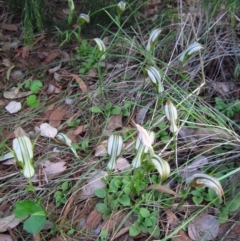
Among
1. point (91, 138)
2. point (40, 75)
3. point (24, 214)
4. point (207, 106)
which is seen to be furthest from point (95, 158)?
point (40, 75)

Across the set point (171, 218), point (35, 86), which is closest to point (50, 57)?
point (35, 86)

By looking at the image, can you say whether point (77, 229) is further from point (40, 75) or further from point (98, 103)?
point (40, 75)

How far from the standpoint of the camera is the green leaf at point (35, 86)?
5.35 feet

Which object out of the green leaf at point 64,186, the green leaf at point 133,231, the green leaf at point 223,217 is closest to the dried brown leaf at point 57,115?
the green leaf at point 64,186

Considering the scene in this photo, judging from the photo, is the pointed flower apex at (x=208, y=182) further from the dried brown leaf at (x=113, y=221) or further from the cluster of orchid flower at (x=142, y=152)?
the dried brown leaf at (x=113, y=221)

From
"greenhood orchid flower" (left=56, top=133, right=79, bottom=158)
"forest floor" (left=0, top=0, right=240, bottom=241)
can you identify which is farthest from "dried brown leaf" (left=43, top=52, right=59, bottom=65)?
"greenhood orchid flower" (left=56, top=133, right=79, bottom=158)

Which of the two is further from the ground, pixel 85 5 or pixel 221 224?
pixel 85 5

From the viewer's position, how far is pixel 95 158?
136cm

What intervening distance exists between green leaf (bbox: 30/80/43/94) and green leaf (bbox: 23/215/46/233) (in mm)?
602

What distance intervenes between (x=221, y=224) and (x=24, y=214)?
0.52m

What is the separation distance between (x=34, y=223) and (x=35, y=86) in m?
0.64

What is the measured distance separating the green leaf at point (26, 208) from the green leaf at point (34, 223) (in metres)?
0.02

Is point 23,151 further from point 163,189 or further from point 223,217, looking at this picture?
point 223,217

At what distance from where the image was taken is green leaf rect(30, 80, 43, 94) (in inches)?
64.2
